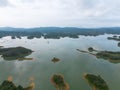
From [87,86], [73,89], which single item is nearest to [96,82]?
[87,86]

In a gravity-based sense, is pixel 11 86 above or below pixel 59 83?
above

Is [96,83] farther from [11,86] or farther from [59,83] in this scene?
[11,86]

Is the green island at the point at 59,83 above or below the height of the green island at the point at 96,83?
below

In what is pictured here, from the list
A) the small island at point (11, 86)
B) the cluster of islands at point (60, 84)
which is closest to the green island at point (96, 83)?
the cluster of islands at point (60, 84)

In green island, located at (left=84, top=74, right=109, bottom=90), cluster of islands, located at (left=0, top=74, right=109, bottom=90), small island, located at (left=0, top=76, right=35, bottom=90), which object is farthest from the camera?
green island, located at (left=84, top=74, right=109, bottom=90)

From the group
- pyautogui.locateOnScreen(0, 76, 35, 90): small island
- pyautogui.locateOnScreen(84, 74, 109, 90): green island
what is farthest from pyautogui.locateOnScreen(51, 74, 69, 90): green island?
pyautogui.locateOnScreen(84, 74, 109, 90): green island

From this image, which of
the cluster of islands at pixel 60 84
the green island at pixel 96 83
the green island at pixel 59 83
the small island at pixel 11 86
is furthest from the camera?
the green island at pixel 59 83

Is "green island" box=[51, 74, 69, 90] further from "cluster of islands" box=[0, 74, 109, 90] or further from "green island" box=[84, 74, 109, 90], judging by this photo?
"green island" box=[84, 74, 109, 90]

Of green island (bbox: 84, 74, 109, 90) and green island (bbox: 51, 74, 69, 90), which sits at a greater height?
green island (bbox: 84, 74, 109, 90)

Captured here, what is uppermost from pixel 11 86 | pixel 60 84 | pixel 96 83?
pixel 11 86

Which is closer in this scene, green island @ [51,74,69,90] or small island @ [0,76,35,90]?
small island @ [0,76,35,90]

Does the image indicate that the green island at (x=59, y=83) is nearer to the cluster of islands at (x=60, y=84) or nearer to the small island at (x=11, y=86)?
the cluster of islands at (x=60, y=84)

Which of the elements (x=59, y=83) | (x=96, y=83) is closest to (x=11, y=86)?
(x=59, y=83)
